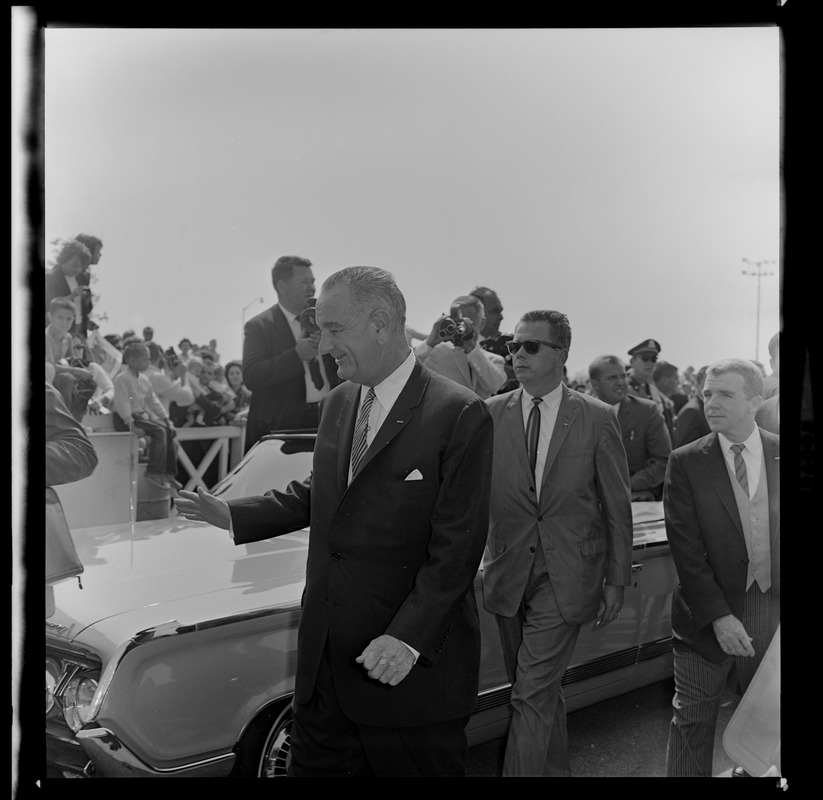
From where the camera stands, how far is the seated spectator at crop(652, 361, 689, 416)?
295 centimetres

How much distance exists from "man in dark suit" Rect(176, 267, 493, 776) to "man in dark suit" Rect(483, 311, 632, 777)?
0.45 meters

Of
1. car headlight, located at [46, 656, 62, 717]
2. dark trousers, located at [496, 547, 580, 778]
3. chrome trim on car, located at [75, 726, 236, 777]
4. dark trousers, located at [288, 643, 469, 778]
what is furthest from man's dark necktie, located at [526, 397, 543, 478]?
car headlight, located at [46, 656, 62, 717]

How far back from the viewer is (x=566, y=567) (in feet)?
9.71

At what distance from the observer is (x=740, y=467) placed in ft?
9.75

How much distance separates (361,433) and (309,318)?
54cm

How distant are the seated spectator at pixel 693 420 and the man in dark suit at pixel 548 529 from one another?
22 centimetres

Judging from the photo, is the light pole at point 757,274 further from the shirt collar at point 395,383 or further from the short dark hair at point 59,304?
the short dark hair at point 59,304

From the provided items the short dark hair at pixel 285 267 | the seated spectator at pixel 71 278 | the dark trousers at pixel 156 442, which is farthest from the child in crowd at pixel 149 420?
the short dark hair at pixel 285 267

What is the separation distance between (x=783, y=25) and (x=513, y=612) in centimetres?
225

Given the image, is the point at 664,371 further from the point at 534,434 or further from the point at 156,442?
the point at 156,442

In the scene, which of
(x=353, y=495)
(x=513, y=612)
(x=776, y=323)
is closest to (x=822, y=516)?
(x=776, y=323)

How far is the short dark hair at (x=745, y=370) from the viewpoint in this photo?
2918 mm

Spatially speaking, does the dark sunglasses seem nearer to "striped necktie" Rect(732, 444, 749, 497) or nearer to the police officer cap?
the police officer cap

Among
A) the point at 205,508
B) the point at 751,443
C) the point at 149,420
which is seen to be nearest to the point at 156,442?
the point at 149,420
